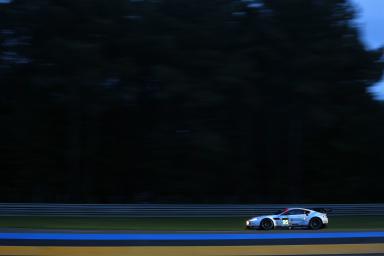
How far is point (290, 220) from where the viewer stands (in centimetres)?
1978

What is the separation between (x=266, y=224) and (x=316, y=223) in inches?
79.1

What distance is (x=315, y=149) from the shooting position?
40.2 m

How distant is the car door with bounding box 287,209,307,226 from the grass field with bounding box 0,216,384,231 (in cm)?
126

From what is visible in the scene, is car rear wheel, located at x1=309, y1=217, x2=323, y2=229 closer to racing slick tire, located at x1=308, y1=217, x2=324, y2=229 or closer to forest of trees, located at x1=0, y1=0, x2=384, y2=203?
racing slick tire, located at x1=308, y1=217, x2=324, y2=229

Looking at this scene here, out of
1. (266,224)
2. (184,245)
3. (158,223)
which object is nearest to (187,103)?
(158,223)

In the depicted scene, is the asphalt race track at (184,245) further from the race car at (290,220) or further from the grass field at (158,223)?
the grass field at (158,223)

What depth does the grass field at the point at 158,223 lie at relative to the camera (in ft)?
65.7

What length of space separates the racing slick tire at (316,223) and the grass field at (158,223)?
516 millimetres

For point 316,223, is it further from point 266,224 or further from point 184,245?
point 184,245

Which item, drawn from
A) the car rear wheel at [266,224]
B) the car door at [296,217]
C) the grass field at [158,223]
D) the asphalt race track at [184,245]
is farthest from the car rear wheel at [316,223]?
the asphalt race track at [184,245]

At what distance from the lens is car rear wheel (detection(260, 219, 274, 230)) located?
63.0ft

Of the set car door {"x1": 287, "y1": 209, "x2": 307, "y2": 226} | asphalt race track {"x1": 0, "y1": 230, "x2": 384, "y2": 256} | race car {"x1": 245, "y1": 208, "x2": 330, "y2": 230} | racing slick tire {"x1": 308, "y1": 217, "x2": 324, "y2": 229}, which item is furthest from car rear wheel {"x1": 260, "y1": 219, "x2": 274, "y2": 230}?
asphalt race track {"x1": 0, "y1": 230, "x2": 384, "y2": 256}

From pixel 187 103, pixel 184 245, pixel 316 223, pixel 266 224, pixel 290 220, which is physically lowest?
pixel 316 223

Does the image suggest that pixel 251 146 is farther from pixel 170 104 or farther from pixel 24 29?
pixel 24 29
